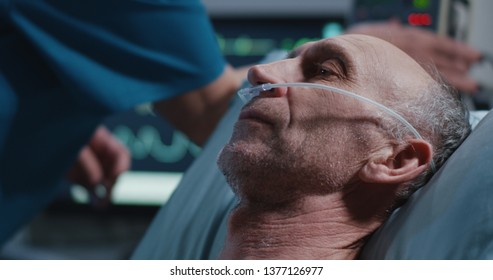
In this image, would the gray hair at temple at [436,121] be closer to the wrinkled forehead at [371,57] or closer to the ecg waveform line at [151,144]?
the wrinkled forehead at [371,57]

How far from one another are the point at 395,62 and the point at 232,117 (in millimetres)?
256

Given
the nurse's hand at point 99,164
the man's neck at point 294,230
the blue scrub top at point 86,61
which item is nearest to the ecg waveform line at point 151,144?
the nurse's hand at point 99,164

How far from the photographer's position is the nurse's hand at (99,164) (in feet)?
4.23

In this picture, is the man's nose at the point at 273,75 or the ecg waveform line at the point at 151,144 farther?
the ecg waveform line at the point at 151,144

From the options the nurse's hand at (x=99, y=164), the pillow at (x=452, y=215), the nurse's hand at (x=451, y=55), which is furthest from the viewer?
the nurse's hand at (x=99, y=164)

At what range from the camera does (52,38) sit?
1.08 metres

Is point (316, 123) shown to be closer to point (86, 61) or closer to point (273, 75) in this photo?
point (273, 75)

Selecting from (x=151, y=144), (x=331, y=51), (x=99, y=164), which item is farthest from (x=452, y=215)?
(x=151, y=144)

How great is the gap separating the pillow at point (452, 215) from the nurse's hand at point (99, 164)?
0.63 metres

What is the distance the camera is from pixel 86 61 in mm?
1087

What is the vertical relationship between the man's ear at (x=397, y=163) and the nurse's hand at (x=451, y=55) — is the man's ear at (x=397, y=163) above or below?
above

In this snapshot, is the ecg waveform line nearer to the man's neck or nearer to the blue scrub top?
the blue scrub top

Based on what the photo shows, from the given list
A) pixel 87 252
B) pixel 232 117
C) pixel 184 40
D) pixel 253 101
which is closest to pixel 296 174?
pixel 253 101

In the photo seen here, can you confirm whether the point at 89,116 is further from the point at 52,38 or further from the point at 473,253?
the point at 473,253
